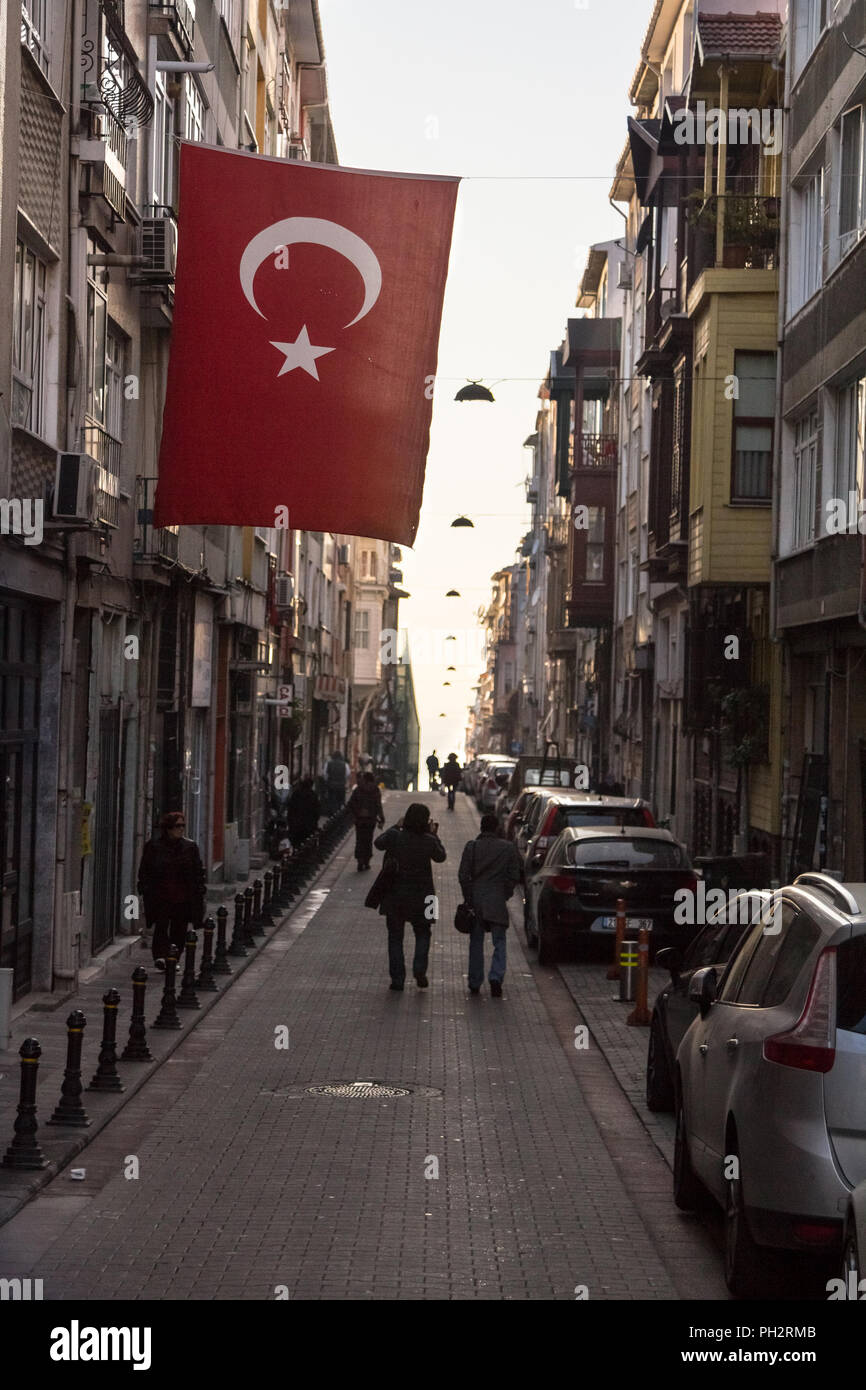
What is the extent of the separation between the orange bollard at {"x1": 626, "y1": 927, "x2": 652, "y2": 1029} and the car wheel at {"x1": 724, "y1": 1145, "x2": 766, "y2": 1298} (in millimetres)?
8550

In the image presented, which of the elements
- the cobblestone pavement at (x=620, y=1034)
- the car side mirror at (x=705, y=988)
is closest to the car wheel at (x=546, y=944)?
the cobblestone pavement at (x=620, y=1034)

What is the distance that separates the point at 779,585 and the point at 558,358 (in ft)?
126

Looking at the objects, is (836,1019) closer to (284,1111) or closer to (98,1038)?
(284,1111)

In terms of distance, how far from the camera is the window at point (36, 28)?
15.1m

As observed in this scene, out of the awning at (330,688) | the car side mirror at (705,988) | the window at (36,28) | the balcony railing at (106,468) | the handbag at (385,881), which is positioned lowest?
the handbag at (385,881)

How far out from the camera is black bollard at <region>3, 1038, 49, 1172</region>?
10.2 meters

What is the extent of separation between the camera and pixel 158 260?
66.8 ft

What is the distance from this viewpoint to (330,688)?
2542 inches

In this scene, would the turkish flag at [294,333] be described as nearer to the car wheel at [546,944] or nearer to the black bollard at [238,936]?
the black bollard at [238,936]

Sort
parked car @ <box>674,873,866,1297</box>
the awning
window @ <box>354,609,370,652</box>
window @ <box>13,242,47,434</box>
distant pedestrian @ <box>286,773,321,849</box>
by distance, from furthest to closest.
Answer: window @ <box>354,609,370,652</box> → the awning → distant pedestrian @ <box>286,773,321,849</box> → window @ <box>13,242,47,434</box> → parked car @ <box>674,873,866,1297</box>

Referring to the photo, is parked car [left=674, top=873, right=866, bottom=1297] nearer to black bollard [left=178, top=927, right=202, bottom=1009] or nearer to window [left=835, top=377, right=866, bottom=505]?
black bollard [left=178, top=927, right=202, bottom=1009]

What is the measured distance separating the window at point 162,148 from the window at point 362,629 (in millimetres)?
58164

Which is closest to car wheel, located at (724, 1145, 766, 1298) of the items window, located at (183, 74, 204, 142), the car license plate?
the car license plate
